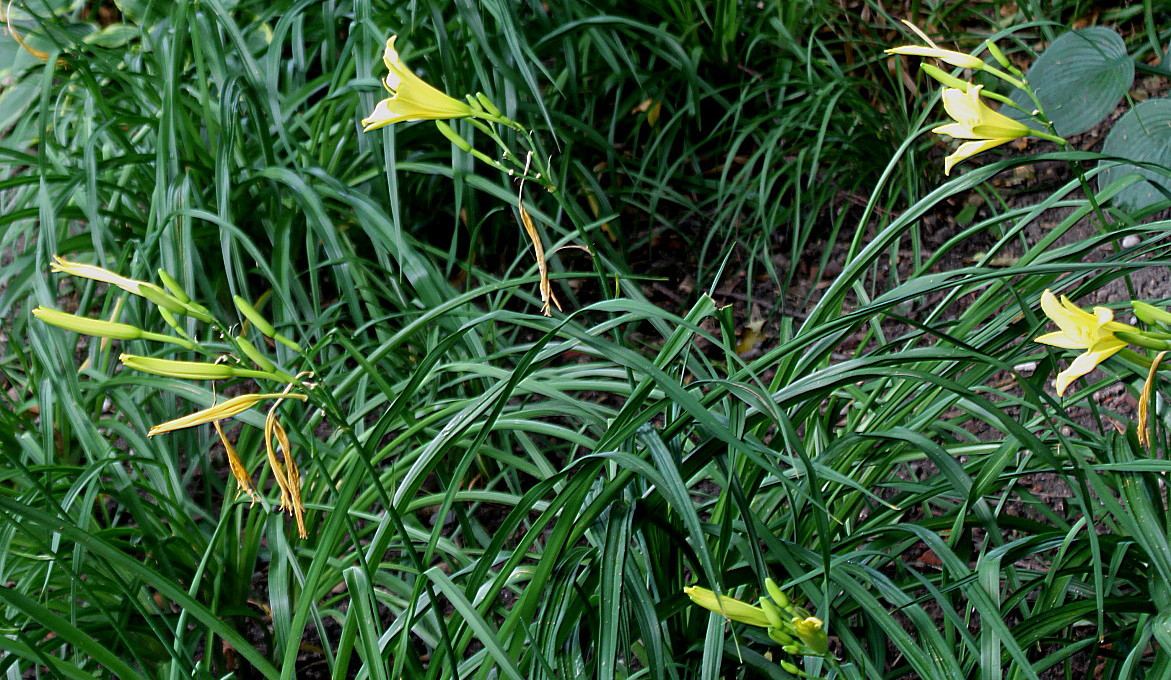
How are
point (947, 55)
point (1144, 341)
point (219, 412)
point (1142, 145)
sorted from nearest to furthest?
point (1144, 341), point (219, 412), point (947, 55), point (1142, 145)

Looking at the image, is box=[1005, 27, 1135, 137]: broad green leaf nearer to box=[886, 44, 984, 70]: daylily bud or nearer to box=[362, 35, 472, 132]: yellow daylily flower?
box=[886, 44, 984, 70]: daylily bud

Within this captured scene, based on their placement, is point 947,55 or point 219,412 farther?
point 947,55

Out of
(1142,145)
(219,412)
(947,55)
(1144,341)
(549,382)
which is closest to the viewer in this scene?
(1144,341)

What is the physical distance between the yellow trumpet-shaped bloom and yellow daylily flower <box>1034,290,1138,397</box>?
0.25 meters

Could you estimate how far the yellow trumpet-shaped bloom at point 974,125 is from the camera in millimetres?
994

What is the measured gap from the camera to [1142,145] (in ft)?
5.35

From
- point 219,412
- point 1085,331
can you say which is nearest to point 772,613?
point 1085,331

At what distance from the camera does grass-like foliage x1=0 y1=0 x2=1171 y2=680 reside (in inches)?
41.2

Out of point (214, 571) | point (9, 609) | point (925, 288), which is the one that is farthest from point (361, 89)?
point (925, 288)

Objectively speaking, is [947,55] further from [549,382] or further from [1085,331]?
[549,382]

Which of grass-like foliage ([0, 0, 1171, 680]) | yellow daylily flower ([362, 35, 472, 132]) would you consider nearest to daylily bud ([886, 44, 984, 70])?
grass-like foliage ([0, 0, 1171, 680])

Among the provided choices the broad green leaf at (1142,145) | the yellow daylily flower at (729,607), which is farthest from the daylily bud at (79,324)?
the broad green leaf at (1142,145)

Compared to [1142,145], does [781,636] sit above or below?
below

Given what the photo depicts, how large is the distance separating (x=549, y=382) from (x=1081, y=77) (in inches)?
43.6
